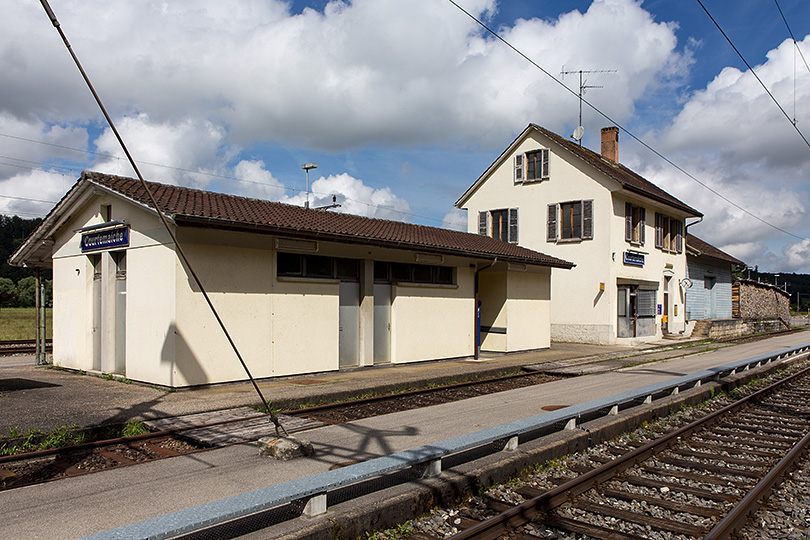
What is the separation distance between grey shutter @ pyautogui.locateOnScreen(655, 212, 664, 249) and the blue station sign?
7.64ft

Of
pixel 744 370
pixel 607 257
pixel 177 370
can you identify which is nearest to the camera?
pixel 177 370

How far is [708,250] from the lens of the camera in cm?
3684

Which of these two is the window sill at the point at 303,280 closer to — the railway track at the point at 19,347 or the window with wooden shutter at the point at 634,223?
the railway track at the point at 19,347

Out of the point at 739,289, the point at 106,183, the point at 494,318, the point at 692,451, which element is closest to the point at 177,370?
the point at 106,183

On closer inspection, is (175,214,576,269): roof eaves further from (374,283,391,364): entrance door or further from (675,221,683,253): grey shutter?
(675,221,683,253): grey shutter

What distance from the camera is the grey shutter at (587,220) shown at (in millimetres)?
25211

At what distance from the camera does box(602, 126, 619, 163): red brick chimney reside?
Result: 32.6 meters

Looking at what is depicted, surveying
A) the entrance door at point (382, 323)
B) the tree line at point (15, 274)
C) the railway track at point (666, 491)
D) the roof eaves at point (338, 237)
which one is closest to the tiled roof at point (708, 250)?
the roof eaves at point (338, 237)

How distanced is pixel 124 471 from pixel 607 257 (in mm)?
21731

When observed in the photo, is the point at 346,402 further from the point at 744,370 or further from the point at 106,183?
the point at 744,370

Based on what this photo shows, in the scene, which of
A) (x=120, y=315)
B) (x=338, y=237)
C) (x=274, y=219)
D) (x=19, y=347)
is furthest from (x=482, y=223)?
(x=19, y=347)

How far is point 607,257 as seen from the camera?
2456cm

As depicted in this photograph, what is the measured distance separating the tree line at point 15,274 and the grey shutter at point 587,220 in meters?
43.2

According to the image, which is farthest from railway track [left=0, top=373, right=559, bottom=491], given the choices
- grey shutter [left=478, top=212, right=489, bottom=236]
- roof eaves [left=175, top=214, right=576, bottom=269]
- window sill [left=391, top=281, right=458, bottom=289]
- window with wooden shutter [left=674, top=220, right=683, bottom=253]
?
window with wooden shutter [left=674, top=220, right=683, bottom=253]
